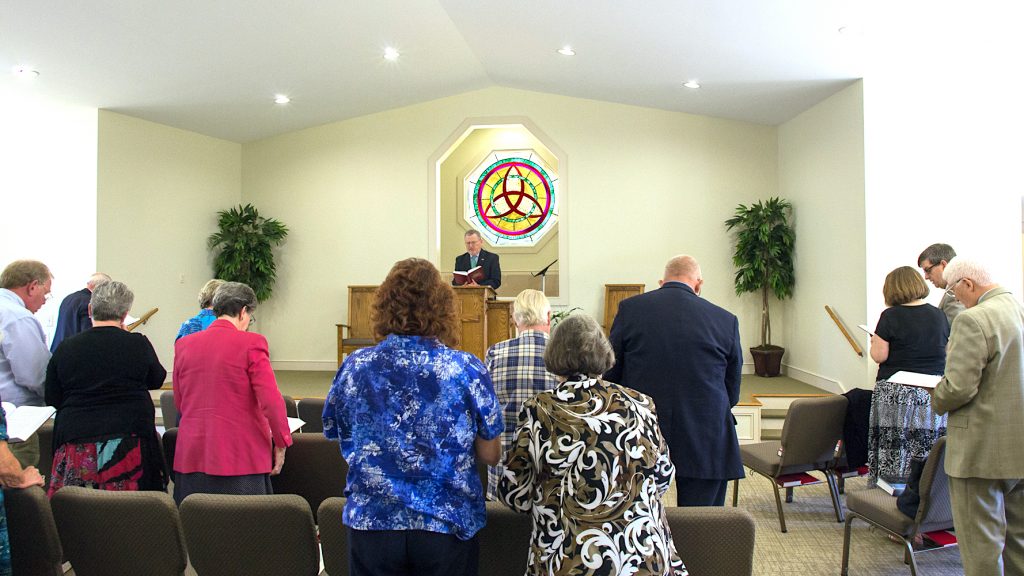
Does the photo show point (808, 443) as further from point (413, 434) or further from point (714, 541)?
point (413, 434)

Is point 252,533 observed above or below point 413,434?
below

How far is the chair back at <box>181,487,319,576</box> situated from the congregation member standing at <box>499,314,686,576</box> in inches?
25.9

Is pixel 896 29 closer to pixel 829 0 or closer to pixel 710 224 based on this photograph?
pixel 829 0

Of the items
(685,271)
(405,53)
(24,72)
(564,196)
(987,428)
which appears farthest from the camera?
(564,196)

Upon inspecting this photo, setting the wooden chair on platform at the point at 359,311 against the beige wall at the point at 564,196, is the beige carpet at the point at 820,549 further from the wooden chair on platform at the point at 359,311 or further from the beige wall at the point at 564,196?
the wooden chair on platform at the point at 359,311

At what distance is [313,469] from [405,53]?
19.3 feet

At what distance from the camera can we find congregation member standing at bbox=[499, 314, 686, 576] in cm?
185

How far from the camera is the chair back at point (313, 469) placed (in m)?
3.22

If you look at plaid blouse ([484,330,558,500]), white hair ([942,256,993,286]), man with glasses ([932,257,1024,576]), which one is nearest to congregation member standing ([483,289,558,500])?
plaid blouse ([484,330,558,500])

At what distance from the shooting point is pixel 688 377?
2.88 metres

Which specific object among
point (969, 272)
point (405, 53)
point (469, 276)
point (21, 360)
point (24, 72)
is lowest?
point (21, 360)

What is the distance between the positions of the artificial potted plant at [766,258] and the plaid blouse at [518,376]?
258 inches

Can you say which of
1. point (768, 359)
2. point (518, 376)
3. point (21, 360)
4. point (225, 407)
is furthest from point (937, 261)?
point (768, 359)

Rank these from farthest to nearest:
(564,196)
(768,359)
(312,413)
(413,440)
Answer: (564,196) → (768,359) → (312,413) → (413,440)
